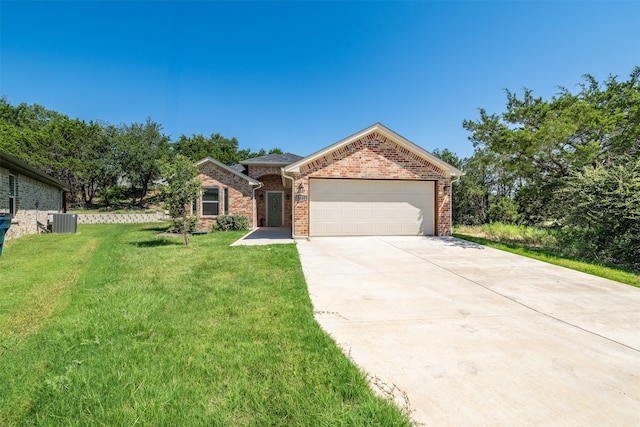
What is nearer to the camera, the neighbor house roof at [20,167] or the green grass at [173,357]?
the green grass at [173,357]

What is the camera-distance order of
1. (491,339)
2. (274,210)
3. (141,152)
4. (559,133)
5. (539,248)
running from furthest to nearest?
(141,152) → (274,210) → (559,133) → (539,248) → (491,339)

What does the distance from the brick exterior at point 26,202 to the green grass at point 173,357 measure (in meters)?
8.67

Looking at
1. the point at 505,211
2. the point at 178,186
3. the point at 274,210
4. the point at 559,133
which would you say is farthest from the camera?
the point at 274,210

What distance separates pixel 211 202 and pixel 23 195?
26.5ft

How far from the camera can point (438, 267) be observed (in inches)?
257

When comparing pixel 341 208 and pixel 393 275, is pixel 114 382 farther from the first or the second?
pixel 341 208

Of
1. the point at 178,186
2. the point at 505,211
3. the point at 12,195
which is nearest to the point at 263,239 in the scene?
the point at 178,186

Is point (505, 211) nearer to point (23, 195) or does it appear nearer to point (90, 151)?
point (23, 195)

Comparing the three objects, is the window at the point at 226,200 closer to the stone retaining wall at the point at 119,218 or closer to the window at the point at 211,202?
the window at the point at 211,202

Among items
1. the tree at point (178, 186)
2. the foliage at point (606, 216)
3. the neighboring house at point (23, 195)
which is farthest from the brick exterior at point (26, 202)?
the foliage at point (606, 216)

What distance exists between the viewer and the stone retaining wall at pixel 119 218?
78.2 feet

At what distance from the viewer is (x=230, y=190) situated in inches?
619

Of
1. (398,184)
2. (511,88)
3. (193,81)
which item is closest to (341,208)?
(398,184)

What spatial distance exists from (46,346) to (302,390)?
2.93 m
